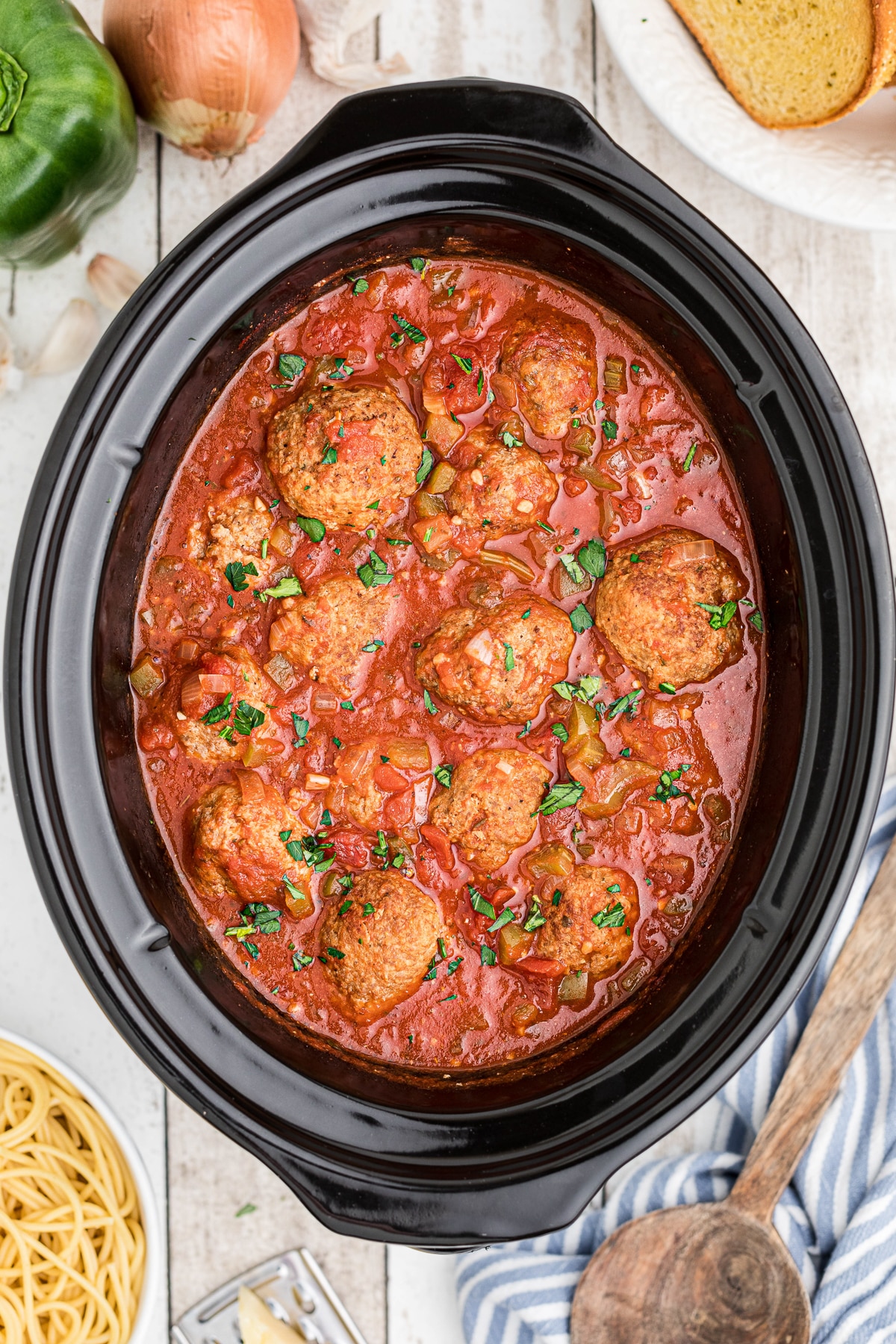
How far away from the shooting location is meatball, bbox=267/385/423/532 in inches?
121

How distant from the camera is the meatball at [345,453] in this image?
3.06m

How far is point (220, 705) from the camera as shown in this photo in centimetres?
316

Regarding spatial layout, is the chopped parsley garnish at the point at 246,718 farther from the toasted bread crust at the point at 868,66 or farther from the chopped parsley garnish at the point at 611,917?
the toasted bread crust at the point at 868,66

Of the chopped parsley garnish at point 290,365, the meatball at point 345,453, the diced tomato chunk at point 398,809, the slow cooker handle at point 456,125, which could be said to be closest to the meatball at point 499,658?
the diced tomato chunk at point 398,809

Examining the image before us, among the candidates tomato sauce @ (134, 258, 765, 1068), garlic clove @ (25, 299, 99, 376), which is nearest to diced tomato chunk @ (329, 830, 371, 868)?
tomato sauce @ (134, 258, 765, 1068)

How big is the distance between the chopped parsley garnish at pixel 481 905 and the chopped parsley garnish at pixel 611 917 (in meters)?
0.31

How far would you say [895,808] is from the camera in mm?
3688

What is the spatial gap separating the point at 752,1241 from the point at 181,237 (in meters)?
3.80

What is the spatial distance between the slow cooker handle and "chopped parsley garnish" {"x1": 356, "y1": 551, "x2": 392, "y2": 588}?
1049 mm

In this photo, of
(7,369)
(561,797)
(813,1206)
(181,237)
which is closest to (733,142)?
(181,237)

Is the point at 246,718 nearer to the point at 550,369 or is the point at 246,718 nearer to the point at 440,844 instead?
the point at 440,844

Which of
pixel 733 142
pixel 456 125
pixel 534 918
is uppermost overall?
pixel 733 142

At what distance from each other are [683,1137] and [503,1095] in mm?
878

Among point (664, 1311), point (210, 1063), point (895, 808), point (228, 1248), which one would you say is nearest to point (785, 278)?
point (895, 808)
